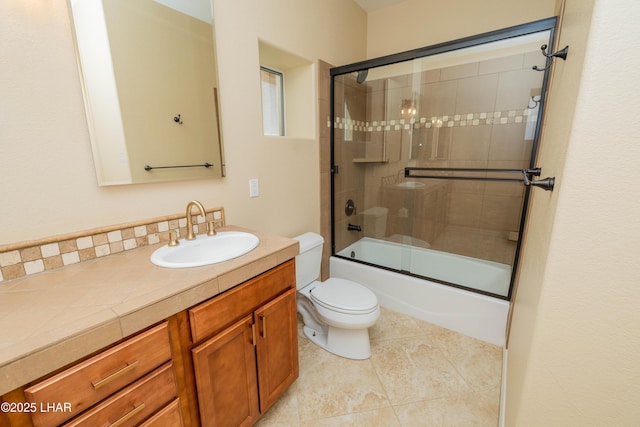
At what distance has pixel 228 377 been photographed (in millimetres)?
1013

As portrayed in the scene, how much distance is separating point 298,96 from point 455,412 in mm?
2274

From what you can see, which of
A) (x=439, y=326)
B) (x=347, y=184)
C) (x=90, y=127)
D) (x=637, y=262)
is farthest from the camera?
(x=347, y=184)

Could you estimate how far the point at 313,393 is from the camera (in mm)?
1463

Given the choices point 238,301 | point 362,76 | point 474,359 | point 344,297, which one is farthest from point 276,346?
point 362,76

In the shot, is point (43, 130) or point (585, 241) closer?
point (585, 241)

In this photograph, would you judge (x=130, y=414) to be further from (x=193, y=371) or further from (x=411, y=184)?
(x=411, y=184)

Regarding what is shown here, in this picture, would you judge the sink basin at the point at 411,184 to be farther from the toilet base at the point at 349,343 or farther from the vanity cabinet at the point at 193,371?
the vanity cabinet at the point at 193,371

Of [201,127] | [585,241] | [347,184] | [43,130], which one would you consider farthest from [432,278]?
[43,130]

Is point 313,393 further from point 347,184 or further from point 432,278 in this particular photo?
point 347,184

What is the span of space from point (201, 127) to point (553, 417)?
5.79 feet

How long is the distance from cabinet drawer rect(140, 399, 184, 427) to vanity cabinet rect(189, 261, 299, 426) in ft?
0.23

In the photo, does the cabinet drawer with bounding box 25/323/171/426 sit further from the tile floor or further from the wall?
the tile floor

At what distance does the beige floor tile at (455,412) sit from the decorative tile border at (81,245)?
4.86 ft

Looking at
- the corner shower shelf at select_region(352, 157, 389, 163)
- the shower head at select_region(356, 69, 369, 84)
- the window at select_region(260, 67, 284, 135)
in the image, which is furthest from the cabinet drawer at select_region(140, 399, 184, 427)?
the shower head at select_region(356, 69, 369, 84)
